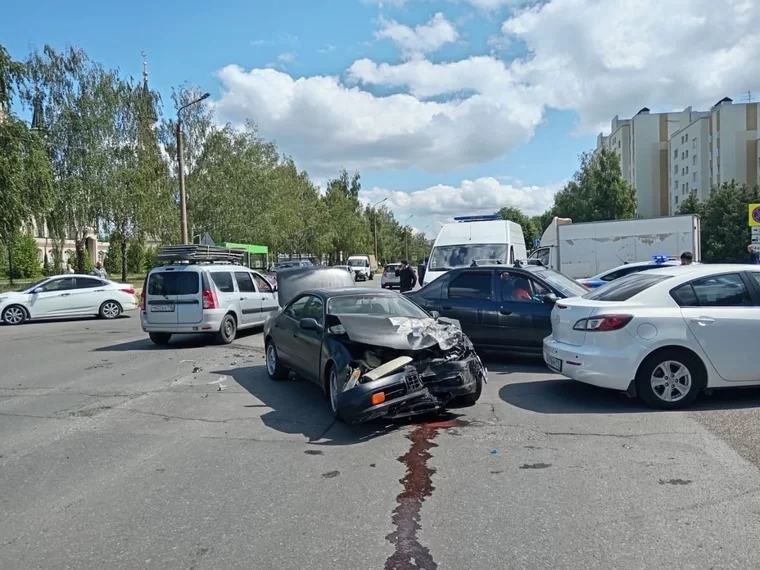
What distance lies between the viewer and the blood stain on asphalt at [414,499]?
11.8 feet

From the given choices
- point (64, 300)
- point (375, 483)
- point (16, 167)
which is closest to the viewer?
point (375, 483)

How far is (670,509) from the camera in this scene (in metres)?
4.26

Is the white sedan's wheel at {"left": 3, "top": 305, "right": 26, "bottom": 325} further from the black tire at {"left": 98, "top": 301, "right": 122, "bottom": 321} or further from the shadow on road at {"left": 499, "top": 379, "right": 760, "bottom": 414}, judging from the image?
the shadow on road at {"left": 499, "top": 379, "right": 760, "bottom": 414}

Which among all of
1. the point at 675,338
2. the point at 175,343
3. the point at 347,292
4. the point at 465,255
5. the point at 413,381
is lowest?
the point at 175,343

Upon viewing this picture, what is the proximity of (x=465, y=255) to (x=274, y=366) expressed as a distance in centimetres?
952

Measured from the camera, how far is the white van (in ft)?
57.4

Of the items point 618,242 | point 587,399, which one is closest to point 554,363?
point 587,399

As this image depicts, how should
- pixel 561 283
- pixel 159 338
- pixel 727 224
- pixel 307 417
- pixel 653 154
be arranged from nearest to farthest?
pixel 307 417 → pixel 561 283 → pixel 159 338 → pixel 727 224 → pixel 653 154

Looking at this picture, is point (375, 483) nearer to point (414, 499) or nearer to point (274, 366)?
point (414, 499)

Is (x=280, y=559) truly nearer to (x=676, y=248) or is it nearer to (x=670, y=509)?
(x=670, y=509)

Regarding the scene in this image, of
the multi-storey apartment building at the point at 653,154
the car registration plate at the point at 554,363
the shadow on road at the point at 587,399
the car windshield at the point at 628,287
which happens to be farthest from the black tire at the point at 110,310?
the multi-storey apartment building at the point at 653,154

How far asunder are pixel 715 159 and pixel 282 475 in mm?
80386

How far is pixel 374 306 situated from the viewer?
8133mm

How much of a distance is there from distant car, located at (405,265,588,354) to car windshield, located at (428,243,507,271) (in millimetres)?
6652
